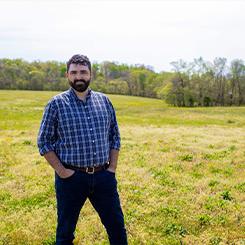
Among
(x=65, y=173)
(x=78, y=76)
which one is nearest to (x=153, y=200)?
(x=65, y=173)

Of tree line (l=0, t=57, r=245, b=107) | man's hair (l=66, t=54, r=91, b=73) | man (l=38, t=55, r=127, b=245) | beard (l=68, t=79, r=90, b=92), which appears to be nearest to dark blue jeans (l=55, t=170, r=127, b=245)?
man (l=38, t=55, r=127, b=245)

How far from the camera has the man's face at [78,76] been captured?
19.1 feet

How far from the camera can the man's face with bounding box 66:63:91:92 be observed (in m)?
5.83

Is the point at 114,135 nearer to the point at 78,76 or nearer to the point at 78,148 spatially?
the point at 78,148

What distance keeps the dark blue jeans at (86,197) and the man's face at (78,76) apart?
1.36m

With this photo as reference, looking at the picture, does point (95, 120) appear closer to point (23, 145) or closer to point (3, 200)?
point (3, 200)

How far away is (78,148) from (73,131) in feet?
0.92

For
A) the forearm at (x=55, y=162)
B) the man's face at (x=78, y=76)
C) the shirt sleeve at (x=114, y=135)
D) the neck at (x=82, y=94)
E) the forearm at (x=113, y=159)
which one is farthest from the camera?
the shirt sleeve at (x=114, y=135)

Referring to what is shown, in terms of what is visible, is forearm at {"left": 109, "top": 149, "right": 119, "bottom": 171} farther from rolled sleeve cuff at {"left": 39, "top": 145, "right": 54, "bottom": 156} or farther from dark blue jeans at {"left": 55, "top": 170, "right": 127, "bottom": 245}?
rolled sleeve cuff at {"left": 39, "top": 145, "right": 54, "bottom": 156}

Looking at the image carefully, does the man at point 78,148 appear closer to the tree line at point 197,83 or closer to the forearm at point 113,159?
the forearm at point 113,159

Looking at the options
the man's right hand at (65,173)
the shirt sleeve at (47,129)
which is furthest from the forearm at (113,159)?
the shirt sleeve at (47,129)

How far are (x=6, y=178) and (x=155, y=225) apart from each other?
261 inches

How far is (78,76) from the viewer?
5.83m

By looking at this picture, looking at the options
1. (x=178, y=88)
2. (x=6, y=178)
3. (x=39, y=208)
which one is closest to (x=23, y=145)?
(x=6, y=178)
